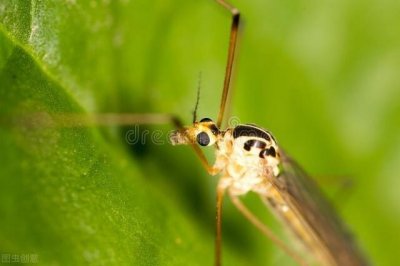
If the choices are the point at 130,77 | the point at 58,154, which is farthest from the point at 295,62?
the point at 58,154

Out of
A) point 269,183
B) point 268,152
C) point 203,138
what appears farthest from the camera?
point 269,183

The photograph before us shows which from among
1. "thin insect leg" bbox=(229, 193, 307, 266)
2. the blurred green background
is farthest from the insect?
the blurred green background

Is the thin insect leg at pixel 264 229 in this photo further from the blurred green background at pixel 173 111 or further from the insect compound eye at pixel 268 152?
the insect compound eye at pixel 268 152
